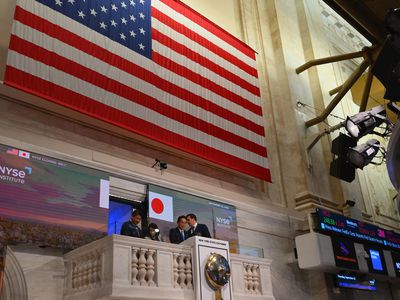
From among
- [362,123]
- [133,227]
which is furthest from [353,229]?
[133,227]

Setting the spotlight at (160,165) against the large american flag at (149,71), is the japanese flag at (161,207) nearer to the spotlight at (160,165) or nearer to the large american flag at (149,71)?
the spotlight at (160,165)

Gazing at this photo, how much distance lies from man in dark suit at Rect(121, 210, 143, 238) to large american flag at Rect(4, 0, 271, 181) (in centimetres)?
121

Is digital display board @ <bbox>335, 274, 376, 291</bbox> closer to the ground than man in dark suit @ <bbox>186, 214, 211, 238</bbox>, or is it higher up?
closer to the ground

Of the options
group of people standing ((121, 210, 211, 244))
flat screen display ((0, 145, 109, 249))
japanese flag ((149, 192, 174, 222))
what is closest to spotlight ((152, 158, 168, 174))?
japanese flag ((149, 192, 174, 222))

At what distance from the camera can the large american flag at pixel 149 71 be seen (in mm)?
6324

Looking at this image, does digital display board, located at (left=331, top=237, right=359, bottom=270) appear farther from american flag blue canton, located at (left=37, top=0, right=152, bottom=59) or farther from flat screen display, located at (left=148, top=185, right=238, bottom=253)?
american flag blue canton, located at (left=37, top=0, right=152, bottom=59)

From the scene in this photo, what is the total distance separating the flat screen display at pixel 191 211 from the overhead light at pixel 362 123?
2921 millimetres

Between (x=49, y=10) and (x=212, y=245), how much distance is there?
3.93m

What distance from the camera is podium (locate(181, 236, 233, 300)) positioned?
5832mm

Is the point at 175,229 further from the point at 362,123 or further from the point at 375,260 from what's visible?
the point at 375,260

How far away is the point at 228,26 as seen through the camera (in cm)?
1108

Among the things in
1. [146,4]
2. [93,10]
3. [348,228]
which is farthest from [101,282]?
[348,228]

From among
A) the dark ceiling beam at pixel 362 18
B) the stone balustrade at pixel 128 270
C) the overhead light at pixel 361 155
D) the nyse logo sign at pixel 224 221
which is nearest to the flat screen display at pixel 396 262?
the overhead light at pixel 361 155

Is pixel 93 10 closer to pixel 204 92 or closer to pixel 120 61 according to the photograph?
pixel 120 61
